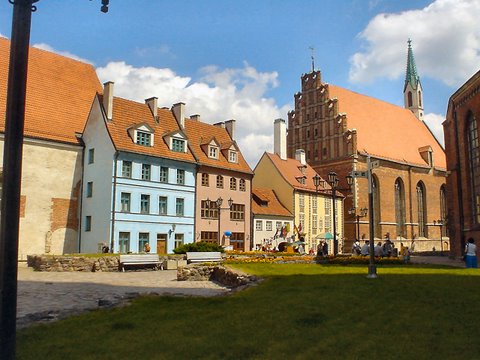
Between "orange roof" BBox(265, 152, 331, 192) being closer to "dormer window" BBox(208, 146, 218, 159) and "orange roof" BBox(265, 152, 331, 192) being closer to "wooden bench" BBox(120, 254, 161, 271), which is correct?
"dormer window" BBox(208, 146, 218, 159)

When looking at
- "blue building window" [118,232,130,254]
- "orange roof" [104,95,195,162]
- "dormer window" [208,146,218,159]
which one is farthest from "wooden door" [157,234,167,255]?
"dormer window" [208,146,218,159]

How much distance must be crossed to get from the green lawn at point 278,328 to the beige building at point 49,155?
2820cm

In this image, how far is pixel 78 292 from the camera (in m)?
16.8

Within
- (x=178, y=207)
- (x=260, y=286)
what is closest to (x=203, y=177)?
(x=178, y=207)

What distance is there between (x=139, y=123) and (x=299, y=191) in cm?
2288

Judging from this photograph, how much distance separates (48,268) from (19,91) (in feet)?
77.5

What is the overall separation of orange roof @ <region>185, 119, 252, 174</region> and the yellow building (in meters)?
8.58

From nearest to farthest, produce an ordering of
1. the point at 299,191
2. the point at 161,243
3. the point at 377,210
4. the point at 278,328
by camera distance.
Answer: the point at 278,328
the point at 161,243
the point at 299,191
the point at 377,210

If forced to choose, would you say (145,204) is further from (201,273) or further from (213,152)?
(201,273)

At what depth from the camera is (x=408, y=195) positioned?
227ft

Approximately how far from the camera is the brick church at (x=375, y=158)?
62.6 m

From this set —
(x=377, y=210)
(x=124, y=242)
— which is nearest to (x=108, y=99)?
(x=124, y=242)

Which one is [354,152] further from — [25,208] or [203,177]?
[25,208]

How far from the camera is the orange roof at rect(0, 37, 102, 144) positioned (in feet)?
128
